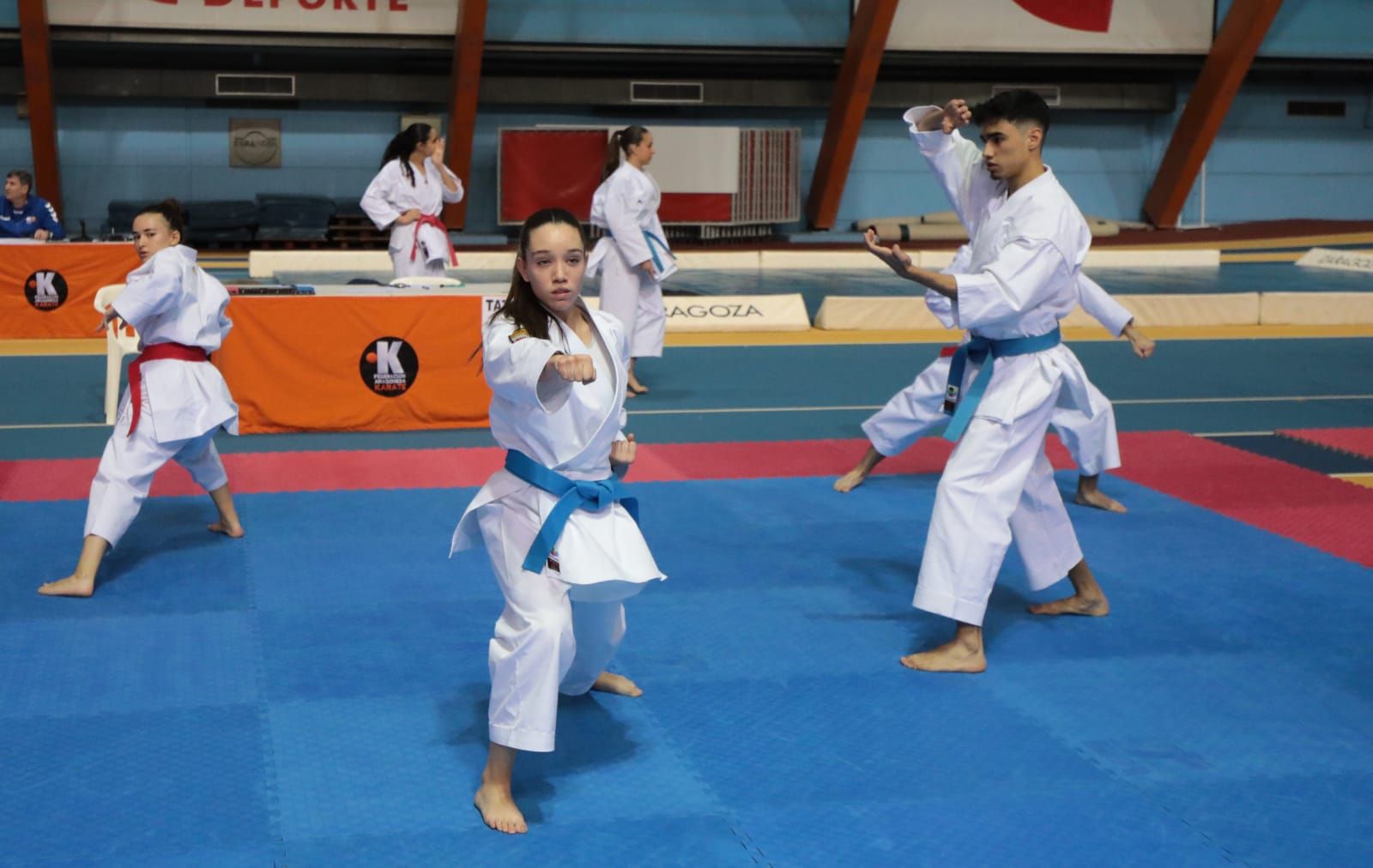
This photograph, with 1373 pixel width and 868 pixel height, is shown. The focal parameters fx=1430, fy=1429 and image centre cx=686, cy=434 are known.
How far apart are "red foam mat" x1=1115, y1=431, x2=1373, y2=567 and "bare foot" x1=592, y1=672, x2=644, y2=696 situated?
3.14 metres

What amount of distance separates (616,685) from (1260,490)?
3948 mm

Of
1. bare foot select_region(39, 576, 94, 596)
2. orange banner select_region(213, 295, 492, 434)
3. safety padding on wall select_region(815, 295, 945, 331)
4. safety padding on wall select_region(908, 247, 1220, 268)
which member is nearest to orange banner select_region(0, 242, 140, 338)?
orange banner select_region(213, 295, 492, 434)

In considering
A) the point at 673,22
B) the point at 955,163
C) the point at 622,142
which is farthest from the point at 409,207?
the point at 673,22

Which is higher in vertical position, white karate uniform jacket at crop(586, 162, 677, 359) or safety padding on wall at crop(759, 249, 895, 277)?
white karate uniform jacket at crop(586, 162, 677, 359)

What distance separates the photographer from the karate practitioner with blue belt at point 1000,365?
424cm

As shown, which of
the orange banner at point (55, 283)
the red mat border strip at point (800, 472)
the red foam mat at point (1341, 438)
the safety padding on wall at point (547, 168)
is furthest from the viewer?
the safety padding on wall at point (547, 168)

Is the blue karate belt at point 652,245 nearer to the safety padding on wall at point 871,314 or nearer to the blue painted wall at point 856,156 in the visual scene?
the safety padding on wall at point 871,314

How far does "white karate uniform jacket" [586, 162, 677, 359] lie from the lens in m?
8.81

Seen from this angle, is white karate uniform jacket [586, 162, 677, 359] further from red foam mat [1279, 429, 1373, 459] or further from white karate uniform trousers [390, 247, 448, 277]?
red foam mat [1279, 429, 1373, 459]

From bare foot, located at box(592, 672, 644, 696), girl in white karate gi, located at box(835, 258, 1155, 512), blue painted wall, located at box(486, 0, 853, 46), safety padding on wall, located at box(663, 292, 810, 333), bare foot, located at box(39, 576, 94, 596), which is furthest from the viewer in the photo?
blue painted wall, located at box(486, 0, 853, 46)

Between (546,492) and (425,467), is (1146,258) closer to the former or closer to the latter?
(425,467)

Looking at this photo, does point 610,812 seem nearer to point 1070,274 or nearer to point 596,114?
point 1070,274

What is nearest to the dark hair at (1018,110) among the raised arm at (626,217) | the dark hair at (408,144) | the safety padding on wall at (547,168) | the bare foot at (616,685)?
the bare foot at (616,685)

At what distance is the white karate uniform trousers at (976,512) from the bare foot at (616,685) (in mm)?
907
